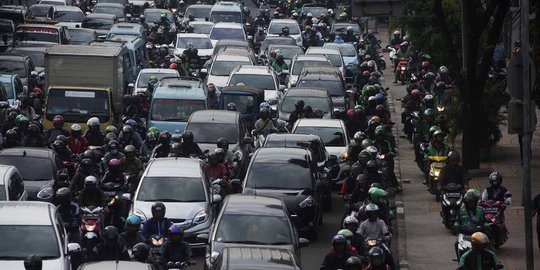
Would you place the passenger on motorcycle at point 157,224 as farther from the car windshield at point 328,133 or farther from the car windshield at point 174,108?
the car windshield at point 174,108

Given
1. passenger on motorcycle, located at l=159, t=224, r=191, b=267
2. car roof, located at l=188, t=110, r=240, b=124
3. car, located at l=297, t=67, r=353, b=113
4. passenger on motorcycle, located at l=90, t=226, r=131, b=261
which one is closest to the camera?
passenger on motorcycle, located at l=90, t=226, r=131, b=261

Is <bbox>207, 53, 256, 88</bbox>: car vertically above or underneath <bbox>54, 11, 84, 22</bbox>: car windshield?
underneath

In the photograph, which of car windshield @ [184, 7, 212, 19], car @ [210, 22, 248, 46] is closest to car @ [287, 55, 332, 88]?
car @ [210, 22, 248, 46]

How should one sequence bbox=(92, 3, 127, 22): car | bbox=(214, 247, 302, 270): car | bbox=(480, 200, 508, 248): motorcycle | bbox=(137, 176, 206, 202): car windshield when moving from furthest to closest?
bbox=(92, 3, 127, 22): car, bbox=(137, 176, 206, 202): car windshield, bbox=(480, 200, 508, 248): motorcycle, bbox=(214, 247, 302, 270): car

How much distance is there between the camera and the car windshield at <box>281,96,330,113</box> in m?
37.4

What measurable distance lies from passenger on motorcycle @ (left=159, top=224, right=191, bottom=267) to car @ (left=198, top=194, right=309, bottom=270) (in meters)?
0.39

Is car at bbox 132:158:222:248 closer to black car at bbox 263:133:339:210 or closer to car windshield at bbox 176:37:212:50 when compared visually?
black car at bbox 263:133:339:210

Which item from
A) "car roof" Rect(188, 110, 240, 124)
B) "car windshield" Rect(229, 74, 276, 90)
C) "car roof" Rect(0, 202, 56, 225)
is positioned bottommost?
"car windshield" Rect(229, 74, 276, 90)

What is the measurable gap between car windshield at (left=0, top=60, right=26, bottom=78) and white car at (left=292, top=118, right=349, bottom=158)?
35.0 ft

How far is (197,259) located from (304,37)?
37.2 metres

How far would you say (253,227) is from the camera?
22141 millimetres

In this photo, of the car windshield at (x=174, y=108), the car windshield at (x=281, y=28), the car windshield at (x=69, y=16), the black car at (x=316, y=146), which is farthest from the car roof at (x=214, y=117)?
the car windshield at (x=69, y=16)

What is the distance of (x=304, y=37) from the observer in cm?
6134

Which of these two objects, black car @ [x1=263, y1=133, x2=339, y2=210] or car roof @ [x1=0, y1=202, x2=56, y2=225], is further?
black car @ [x1=263, y1=133, x2=339, y2=210]
